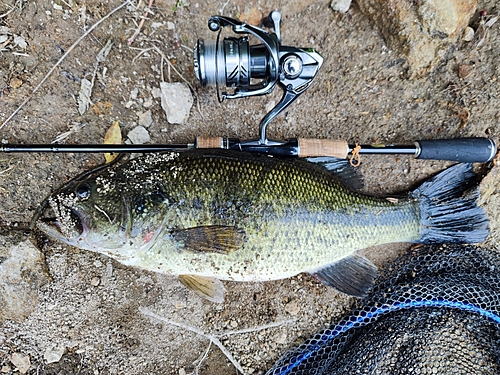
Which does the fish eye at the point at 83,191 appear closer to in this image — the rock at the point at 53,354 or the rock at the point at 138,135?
the rock at the point at 138,135

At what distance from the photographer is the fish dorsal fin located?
2.08 metres

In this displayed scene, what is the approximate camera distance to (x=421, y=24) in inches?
82.4

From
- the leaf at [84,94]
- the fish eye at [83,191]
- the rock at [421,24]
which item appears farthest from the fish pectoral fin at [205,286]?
the rock at [421,24]

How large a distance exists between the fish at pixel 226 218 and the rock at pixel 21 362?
0.88 m

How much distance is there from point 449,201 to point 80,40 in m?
2.49

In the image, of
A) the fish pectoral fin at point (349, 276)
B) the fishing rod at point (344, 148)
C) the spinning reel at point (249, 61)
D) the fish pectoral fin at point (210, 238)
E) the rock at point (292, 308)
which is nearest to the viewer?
the spinning reel at point (249, 61)

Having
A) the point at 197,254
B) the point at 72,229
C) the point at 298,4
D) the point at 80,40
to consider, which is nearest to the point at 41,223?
the point at 72,229

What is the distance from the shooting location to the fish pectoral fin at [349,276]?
2.11 m

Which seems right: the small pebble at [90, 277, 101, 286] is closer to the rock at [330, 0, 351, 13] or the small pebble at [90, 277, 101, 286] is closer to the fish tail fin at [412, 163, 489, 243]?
the fish tail fin at [412, 163, 489, 243]

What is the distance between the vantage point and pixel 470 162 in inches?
83.0

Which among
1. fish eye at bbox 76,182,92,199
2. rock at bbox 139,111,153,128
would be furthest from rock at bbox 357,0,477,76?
fish eye at bbox 76,182,92,199

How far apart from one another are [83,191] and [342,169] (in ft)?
4.80

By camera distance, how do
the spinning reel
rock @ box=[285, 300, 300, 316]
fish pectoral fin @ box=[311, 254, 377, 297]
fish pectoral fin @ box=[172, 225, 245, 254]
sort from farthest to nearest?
rock @ box=[285, 300, 300, 316]
fish pectoral fin @ box=[311, 254, 377, 297]
fish pectoral fin @ box=[172, 225, 245, 254]
the spinning reel

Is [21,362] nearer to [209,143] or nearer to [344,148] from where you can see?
[209,143]
